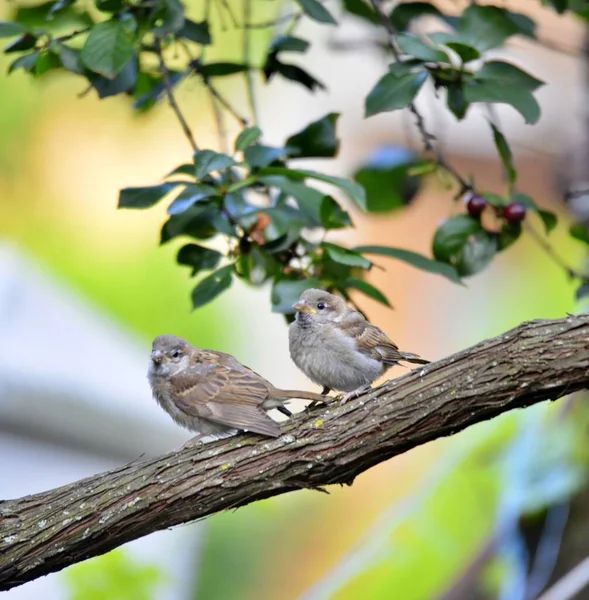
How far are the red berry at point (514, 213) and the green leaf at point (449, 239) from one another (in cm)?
9

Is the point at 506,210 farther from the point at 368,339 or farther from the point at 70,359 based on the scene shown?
the point at 70,359

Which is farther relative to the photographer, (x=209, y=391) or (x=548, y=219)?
(x=548, y=219)

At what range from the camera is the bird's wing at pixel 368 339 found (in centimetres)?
221

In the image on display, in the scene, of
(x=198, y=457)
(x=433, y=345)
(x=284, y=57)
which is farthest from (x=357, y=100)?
(x=198, y=457)

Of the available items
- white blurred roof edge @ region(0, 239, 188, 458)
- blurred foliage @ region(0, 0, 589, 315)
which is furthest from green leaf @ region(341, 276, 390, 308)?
white blurred roof edge @ region(0, 239, 188, 458)

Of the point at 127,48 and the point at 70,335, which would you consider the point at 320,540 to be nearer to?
the point at 70,335

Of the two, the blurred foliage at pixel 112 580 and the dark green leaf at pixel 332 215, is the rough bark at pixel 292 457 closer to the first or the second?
the dark green leaf at pixel 332 215

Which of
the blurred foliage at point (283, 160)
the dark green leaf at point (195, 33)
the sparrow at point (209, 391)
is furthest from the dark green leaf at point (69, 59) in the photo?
the sparrow at point (209, 391)

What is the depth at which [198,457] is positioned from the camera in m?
1.79

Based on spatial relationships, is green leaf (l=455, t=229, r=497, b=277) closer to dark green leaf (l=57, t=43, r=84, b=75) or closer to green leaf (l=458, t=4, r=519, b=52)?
green leaf (l=458, t=4, r=519, b=52)

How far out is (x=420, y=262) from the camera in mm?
2139

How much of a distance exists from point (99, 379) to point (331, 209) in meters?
1.67

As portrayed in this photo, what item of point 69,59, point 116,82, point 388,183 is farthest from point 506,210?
point 69,59

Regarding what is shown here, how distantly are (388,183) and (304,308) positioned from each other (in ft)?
2.36
